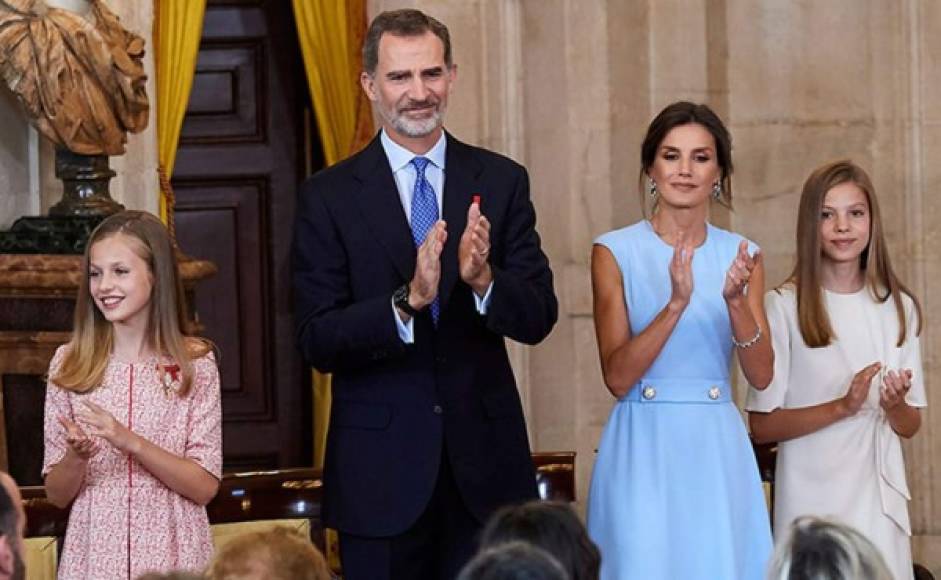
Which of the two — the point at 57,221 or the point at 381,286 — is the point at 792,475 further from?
the point at 57,221

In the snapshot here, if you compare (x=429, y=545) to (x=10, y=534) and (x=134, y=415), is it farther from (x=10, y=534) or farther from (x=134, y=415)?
(x=10, y=534)

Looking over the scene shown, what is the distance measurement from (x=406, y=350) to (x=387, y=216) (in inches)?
12.3

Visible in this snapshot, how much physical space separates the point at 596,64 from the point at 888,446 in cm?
266

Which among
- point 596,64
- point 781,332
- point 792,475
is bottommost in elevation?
point 792,475

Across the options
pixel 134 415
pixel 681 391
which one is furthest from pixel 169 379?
pixel 681 391

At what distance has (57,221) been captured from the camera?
21.5 ft

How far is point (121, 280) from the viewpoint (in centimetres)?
475

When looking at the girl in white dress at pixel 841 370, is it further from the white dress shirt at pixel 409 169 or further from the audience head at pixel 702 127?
the white dress shirt at pixel 409 169

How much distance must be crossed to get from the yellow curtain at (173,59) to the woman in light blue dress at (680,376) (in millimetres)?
3442

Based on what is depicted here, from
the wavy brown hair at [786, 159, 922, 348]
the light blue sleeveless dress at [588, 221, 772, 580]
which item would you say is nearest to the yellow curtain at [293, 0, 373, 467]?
the wavy brown hair at [786, 159, 922, 348]

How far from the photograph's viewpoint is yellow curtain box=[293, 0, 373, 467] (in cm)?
836

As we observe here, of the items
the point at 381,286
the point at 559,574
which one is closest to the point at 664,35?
the point at 381,286

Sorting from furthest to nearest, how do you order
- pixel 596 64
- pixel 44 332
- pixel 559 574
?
pixel 596 64
pixel 44 332
pixel 559 574

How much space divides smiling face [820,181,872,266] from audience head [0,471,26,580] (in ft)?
9.48
